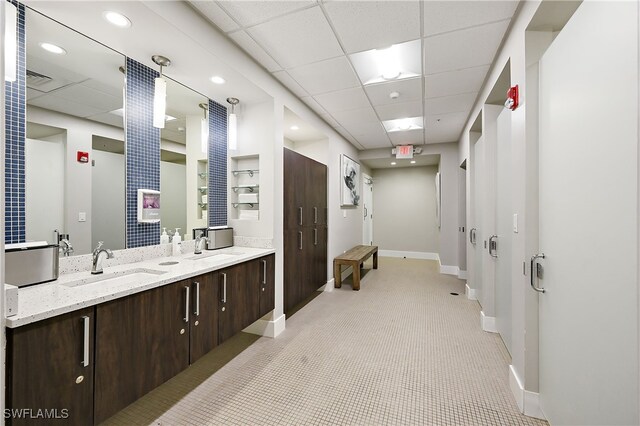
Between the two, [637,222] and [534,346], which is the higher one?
[637,222]

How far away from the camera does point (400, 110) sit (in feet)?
12.3

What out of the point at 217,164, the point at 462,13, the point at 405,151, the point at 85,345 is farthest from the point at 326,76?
the point at 405,151

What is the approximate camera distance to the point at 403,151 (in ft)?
18.9

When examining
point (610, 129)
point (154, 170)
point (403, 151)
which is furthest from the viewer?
point (403, 151)

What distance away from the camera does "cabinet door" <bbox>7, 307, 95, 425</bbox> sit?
1041 millimetres

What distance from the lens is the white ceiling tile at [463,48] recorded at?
6.84 feet

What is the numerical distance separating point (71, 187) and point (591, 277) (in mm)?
3126

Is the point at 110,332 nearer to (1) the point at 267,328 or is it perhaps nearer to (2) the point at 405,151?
(1) the point at 267,328

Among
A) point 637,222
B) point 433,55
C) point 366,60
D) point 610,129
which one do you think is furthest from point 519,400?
point 366,60

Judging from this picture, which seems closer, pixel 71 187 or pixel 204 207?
pixel 71 187

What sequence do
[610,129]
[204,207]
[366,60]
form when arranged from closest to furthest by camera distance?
[610,129]
[366,60]
[204,207]

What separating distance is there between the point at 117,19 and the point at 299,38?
49.2 inches

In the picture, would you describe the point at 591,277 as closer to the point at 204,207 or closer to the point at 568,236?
the point at 568,236

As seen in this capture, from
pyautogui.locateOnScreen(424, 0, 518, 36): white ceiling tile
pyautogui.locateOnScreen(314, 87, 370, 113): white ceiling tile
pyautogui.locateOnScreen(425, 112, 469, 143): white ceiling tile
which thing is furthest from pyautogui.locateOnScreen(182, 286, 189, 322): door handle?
pyautogui.locateOnScreen(425, 112, 469, 143): white ceiling tile
